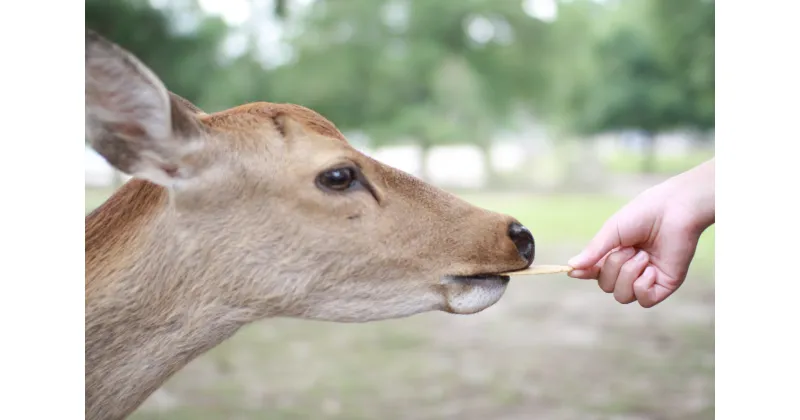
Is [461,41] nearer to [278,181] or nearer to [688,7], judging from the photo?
[688,7]

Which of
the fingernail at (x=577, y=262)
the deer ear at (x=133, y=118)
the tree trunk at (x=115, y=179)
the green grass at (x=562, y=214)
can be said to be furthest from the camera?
the green grass at (x=562, y=214)

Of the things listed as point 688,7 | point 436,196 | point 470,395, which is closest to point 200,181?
point 436,196

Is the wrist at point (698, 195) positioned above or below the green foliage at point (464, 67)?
below

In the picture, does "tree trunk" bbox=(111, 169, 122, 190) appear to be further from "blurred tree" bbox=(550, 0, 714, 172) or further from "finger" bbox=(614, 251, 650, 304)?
"blurred tree" bbox=(550, 0, 714, 172)

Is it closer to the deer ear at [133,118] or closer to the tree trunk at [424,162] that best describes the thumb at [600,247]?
the deer ear at [133,118]

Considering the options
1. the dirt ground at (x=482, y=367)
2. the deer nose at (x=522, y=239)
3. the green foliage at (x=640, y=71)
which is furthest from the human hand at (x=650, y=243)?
the green foliage at (x=640, y=71)

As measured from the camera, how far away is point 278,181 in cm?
80

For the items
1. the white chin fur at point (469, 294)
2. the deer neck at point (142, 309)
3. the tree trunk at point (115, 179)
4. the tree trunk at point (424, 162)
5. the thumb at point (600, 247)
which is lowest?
the deer neck at point (142, 309)

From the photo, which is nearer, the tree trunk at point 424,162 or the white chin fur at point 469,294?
the white chin fur at point 469,294

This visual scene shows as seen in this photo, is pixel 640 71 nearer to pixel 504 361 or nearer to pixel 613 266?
pixel 504 361

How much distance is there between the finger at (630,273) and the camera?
1001 millimetres

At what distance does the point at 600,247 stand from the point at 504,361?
1.28 meters

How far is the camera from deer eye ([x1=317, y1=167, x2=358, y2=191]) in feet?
2.64

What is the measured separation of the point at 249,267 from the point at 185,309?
0.08 m
